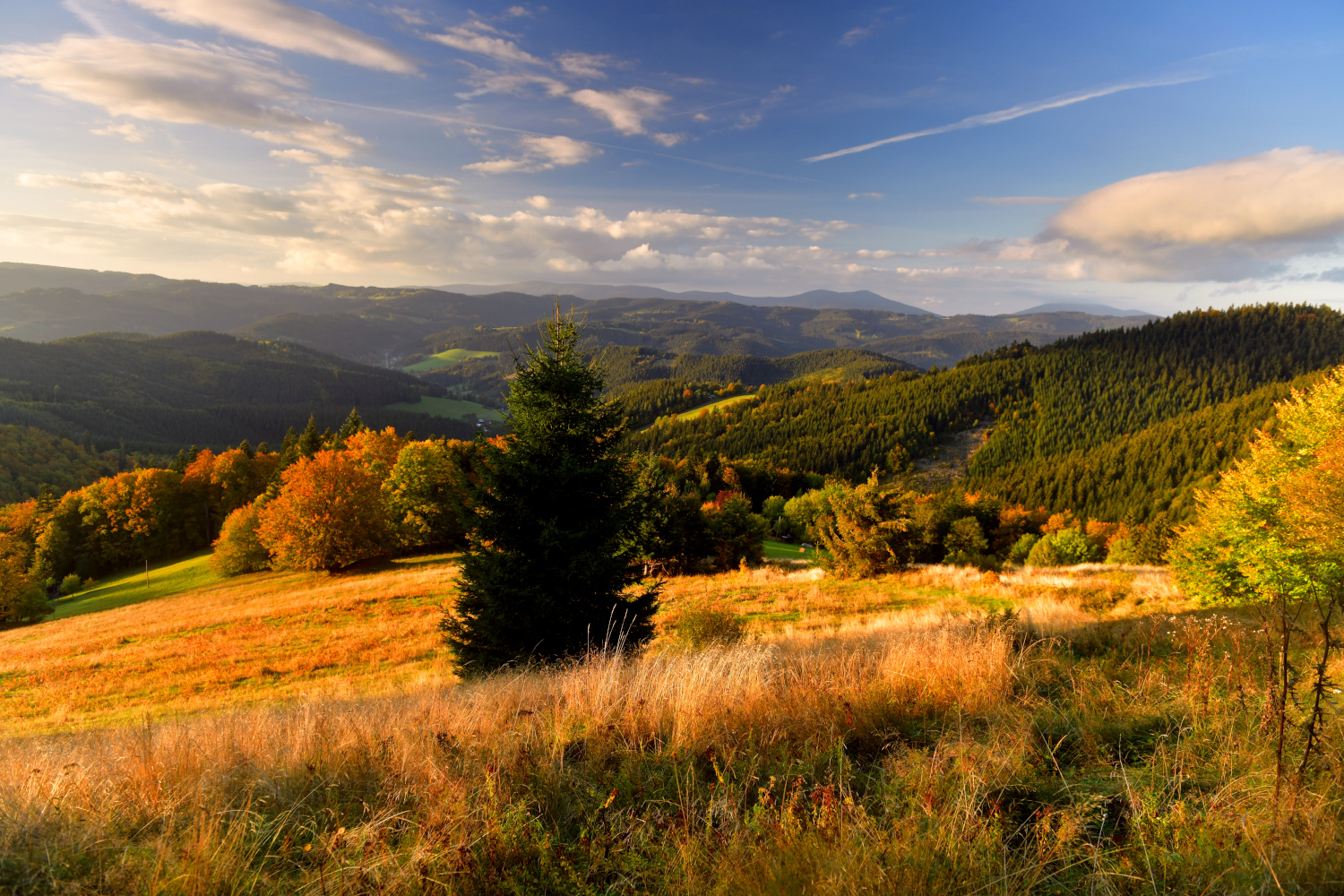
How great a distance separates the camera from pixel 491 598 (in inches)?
382

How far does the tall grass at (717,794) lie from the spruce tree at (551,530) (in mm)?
3780

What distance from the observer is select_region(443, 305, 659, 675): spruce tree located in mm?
9680

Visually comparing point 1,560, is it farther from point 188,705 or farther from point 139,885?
point 139,885

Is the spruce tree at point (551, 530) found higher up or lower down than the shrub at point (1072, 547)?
higher up

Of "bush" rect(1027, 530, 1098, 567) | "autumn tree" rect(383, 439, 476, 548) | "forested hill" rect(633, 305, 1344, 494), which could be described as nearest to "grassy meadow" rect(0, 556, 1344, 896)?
A: "autumn tree" rect(383, 439, 476, 548)

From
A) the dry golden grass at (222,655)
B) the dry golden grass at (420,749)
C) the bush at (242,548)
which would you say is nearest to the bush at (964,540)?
the dry golden grass at (222,655)

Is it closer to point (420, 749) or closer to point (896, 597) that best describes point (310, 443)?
point (896, 597)

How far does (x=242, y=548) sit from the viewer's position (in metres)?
43.9

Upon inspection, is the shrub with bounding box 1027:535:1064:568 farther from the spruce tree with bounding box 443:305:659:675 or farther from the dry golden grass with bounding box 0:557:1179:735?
the spruce tree with bounding box 443:305:659:675

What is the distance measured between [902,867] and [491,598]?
325 inches

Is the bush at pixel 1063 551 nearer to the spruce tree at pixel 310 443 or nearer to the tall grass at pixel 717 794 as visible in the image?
the tall grass at pixel 717 794

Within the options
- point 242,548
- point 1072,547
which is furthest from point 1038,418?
point 242,548

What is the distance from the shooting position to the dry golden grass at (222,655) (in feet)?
43.5

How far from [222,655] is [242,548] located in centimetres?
3273
